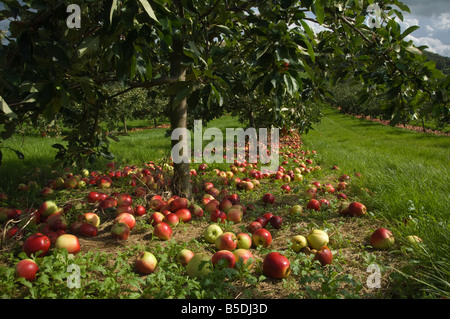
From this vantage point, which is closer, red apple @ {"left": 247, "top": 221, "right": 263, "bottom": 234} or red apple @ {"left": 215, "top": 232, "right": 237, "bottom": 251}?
red apple @ {"left": 215, "top": 232, "right": 237, "bottom": 251}

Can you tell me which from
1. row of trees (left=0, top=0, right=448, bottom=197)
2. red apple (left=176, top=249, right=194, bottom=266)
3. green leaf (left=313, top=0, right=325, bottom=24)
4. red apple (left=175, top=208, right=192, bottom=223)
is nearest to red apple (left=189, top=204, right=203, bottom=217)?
red apple (left=175, top=208, right=192, bottom=223)

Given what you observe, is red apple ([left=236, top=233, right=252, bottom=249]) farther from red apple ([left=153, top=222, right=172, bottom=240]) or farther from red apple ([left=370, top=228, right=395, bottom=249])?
red apple ([left=370, top=228, right=395, bottom=249])

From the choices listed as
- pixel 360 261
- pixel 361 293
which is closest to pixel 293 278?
pixel 361 293

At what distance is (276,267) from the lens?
66.0 inches

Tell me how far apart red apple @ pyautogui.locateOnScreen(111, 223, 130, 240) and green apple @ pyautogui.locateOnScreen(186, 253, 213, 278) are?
787mm

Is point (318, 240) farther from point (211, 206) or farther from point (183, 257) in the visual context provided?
point (211, 206)

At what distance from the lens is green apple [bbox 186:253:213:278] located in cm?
166

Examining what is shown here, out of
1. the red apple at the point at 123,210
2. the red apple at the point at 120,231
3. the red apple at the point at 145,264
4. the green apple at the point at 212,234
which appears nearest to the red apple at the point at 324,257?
the green apple at the point at 212,234

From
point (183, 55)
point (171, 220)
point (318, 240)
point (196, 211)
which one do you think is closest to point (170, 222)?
point (171, 220)

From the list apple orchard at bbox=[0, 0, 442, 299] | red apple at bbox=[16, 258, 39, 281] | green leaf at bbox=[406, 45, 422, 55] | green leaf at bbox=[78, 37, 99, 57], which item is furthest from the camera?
green leaf at bbox=[406, 45, 422, 55]

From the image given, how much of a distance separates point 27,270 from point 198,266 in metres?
1.04

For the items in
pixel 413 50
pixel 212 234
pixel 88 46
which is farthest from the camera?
pixel 212 234
